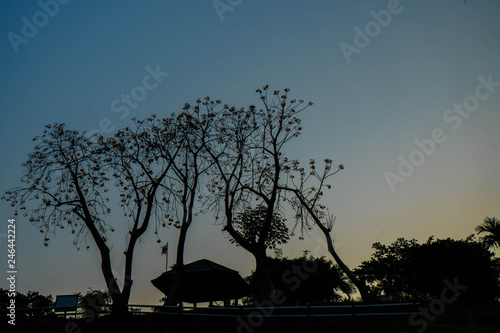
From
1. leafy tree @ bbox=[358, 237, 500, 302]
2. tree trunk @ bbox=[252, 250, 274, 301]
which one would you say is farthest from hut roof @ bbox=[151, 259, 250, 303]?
leafy tree @ bbox=[358, 237, 500, 302]

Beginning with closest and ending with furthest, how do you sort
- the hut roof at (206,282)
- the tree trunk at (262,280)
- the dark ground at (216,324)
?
the dark ground at (216,324), the tree trunk at (262,280), the hut roof at (206,282)

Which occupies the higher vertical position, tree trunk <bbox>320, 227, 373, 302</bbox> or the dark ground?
tree trunk <bbox>320, 227, 373, 302</bbox>

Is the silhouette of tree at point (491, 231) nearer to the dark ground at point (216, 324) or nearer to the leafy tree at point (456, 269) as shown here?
the leafy tree at point (456, 269)

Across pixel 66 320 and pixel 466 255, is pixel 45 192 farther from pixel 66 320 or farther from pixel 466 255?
pixel 466 255

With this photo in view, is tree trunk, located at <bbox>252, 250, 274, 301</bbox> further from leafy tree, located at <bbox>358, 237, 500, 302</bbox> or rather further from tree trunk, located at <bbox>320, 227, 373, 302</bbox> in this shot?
leafy tree, located at <bbox>358, 237, 500, 302</bbox>

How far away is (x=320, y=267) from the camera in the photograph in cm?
6156

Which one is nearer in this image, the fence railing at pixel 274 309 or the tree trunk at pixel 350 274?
the fence railing at pixel 274 309

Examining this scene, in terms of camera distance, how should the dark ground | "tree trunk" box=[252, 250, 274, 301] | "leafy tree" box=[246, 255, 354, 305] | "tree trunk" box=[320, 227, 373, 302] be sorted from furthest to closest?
"leafy tree" box=[246, 255, 354, 305]
"tree trunk" box=[320, 227, 373, 302]
"tree trunk" box=[252, 250, 274, 301]
the dark ground

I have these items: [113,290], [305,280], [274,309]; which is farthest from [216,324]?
[305,280]

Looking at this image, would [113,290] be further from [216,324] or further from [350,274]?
[350,274]

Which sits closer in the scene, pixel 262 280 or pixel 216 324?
pixel 216 324

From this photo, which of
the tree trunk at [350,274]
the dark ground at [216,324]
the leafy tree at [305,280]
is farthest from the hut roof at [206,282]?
the leafy tree at [305,280]

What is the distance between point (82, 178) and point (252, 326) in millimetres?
12606

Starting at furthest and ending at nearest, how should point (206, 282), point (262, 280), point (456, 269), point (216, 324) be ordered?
point (456, 269), point (206, 282), point (262, 280), point (216, 324)
